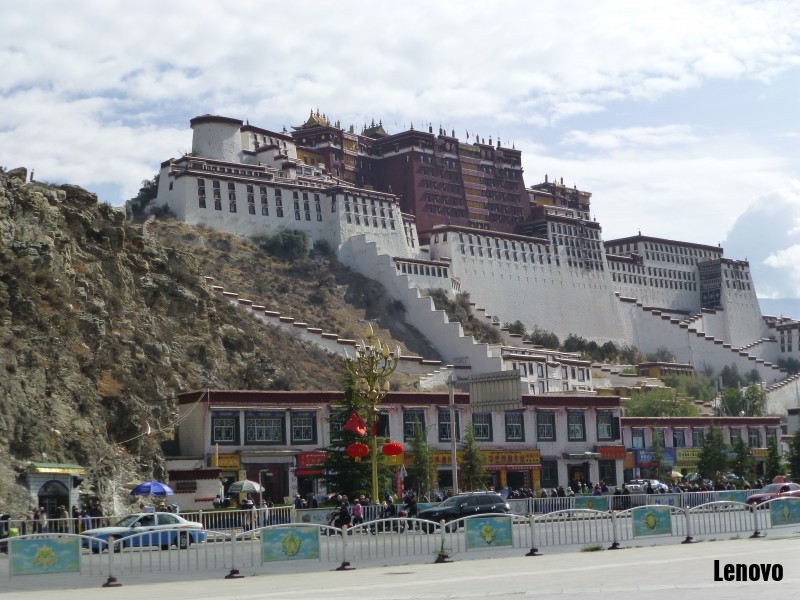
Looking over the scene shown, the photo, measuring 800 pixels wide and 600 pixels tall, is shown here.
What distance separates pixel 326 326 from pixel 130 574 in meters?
73.1

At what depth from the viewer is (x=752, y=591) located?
1777cm

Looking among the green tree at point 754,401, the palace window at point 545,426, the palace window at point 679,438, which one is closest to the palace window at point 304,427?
the palace window at point 545,426

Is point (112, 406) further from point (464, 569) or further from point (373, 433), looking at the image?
point (464, 569)

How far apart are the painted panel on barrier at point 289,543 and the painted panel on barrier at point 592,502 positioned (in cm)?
1914

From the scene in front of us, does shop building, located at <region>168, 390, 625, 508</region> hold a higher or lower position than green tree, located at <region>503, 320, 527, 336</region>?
lower

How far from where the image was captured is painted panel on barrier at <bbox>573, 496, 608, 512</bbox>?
42969 mm

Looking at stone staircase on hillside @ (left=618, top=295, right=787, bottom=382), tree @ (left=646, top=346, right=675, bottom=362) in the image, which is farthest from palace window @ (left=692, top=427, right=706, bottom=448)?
stone staircase on hillside @ (left=618, top=295, right=787, bottom=382)

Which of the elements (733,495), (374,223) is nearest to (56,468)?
(733,495)

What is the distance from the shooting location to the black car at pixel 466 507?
128 ft

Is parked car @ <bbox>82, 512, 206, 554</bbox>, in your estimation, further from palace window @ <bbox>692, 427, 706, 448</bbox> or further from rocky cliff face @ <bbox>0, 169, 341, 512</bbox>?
palace window @ <bbox>692, 427, 706, 448</bbox>

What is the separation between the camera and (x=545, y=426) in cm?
6662

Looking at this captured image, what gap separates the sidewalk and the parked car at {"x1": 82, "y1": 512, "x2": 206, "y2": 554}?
1330mm

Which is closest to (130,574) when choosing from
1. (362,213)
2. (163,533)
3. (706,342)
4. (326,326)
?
(163,533)

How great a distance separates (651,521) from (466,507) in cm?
1025
